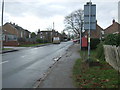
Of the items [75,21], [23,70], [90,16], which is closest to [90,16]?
[90,16]

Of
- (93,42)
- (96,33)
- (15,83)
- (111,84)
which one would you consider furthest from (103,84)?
(96,33)

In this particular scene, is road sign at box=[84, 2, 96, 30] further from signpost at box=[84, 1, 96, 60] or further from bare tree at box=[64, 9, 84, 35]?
bare tree at box=[64, 9, 84, 35]

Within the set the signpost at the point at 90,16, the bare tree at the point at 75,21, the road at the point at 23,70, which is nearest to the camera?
the road at the point at 23,70

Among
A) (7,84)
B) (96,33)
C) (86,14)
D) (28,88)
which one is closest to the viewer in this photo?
(28,88)

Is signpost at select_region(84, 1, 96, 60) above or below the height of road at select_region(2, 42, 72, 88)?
above

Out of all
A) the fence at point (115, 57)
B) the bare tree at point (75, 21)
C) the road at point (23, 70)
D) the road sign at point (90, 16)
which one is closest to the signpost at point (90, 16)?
the road sign at point (90, 16)

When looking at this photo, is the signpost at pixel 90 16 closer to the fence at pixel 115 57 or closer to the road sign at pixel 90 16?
the road sign at pixel 90 16

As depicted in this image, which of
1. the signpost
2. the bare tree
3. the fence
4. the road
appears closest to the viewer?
the road

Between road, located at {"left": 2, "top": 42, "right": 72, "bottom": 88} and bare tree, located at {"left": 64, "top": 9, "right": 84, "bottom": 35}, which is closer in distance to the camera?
road, located at {"left": 2, "top": 42, "right": 72, "bottom": 88}

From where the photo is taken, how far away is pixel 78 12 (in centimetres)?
7012

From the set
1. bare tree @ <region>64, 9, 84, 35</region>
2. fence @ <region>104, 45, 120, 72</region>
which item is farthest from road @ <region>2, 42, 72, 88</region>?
bare tree @ <region>64, 9, 84, 35</region>

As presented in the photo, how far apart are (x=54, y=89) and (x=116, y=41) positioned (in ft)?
26.4

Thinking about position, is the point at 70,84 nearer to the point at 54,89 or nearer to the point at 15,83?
the point at 54,89

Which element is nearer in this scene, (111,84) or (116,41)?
(111,84)
